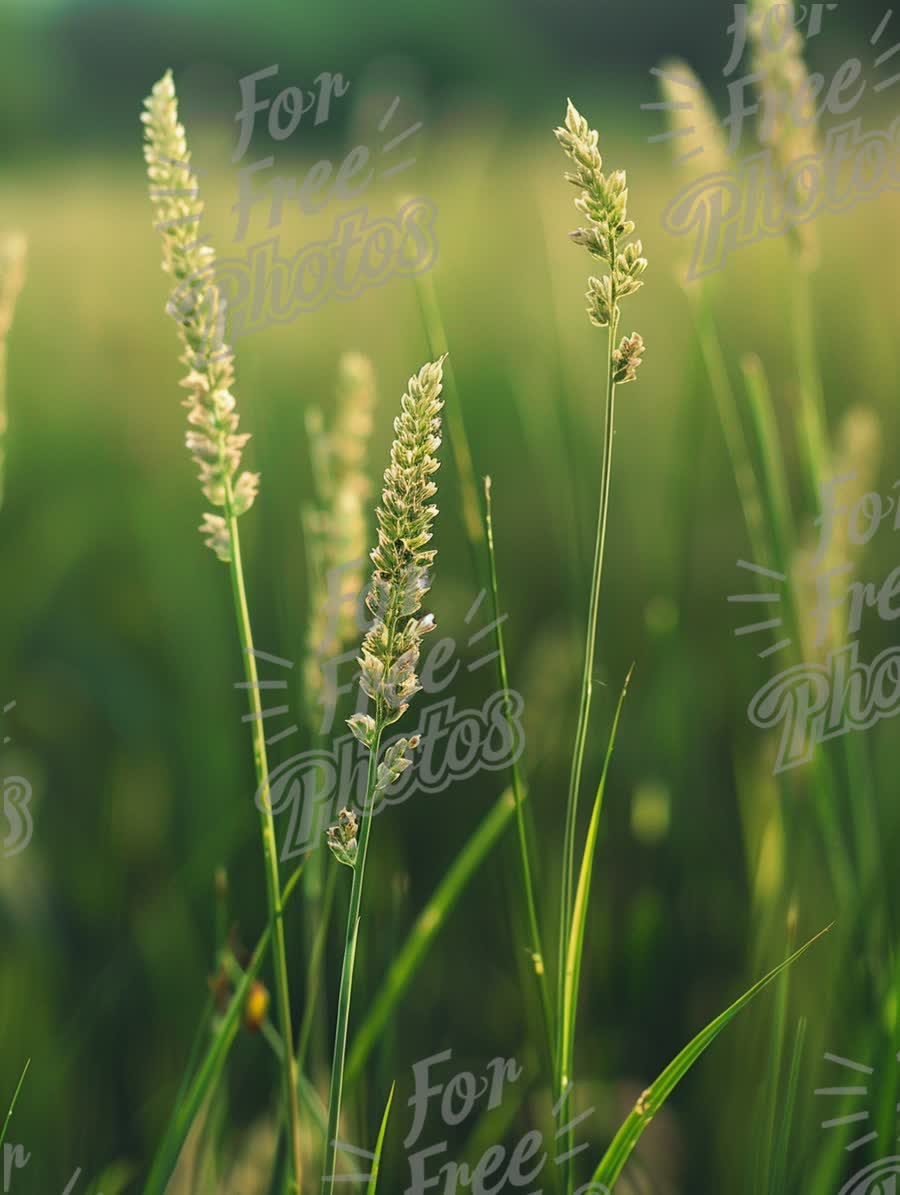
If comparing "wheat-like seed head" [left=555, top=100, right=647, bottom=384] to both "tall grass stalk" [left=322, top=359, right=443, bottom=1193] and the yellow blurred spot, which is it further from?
the yellow blurred spot

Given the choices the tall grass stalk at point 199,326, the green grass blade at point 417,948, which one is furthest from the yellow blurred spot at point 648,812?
the tall grass stalk at point 199,326

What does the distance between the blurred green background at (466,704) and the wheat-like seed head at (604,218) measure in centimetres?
38

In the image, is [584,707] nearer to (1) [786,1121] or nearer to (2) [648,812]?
(1) [786,1121]

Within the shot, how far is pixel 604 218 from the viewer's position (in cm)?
42

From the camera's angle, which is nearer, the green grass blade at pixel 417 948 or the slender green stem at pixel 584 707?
the slender green stem at pixel 584 707

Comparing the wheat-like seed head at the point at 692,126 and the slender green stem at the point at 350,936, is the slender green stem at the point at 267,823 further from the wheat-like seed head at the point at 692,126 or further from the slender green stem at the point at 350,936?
the wheat-like seed head at the point at 692,126

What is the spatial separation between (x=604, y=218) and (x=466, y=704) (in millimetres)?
1099

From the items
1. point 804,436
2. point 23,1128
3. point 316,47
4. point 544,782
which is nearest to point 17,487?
point 544,782

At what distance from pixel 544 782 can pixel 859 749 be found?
465 millimetres

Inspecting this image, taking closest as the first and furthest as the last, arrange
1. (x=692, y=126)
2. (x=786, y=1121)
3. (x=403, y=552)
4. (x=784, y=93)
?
(x=403, y=552), (x=786, y=1121), (x=784, y=93), (x=692, y=126)

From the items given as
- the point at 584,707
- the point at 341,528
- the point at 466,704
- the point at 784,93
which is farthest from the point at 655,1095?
the point at 466,704

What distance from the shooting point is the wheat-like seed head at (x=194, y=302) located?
1.47 ft

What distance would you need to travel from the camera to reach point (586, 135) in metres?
0.42

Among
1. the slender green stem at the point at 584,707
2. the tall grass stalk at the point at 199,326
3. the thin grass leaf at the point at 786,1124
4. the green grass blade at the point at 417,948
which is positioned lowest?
the thin grass leaf at the point at 786,1124
